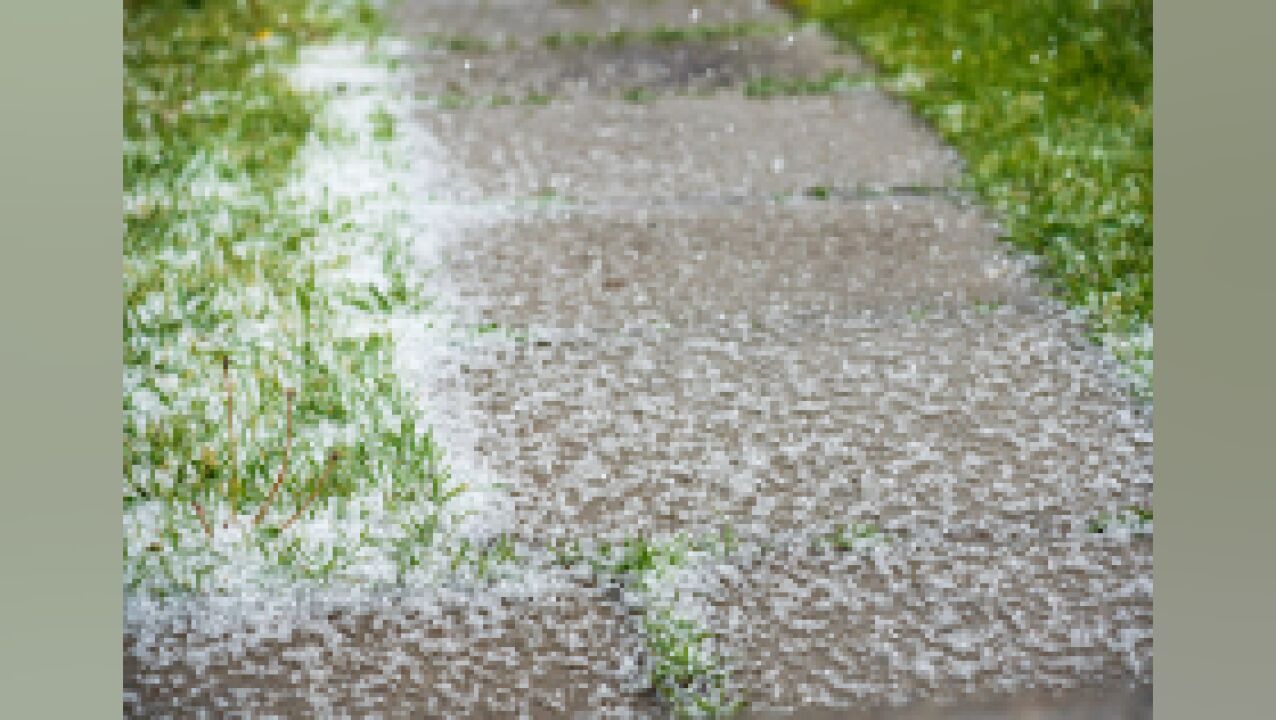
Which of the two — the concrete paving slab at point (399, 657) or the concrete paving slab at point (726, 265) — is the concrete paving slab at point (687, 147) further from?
the concrete paving slab at point (399, 657)

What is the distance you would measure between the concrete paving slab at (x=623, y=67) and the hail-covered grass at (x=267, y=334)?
0.65ft

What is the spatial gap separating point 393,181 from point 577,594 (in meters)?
1.56

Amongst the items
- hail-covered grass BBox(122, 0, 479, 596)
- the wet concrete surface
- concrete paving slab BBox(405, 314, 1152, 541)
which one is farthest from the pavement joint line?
concrete paving slab BBox(405, 314, 1152, 541)

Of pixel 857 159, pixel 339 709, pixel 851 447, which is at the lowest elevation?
pixel 339 709

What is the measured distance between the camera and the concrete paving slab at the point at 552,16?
4.24 meters

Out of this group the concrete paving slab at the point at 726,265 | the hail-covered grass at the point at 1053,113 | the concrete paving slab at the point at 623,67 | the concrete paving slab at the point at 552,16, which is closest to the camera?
the concrete paving slab at the point at 726,265

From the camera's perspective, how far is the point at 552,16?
4402 mm

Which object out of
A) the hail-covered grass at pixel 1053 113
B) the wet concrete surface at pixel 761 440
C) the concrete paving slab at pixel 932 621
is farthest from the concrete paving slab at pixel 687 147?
the concrete paving slab at pixel 932 621

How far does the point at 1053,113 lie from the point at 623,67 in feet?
3.67

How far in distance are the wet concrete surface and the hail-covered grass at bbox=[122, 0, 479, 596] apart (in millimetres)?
102

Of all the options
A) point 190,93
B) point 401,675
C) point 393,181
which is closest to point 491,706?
point 401,675

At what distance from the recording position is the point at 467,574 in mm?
1711

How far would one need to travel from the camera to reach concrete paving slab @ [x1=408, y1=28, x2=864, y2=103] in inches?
144

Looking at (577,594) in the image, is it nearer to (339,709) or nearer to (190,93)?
(339,709)
